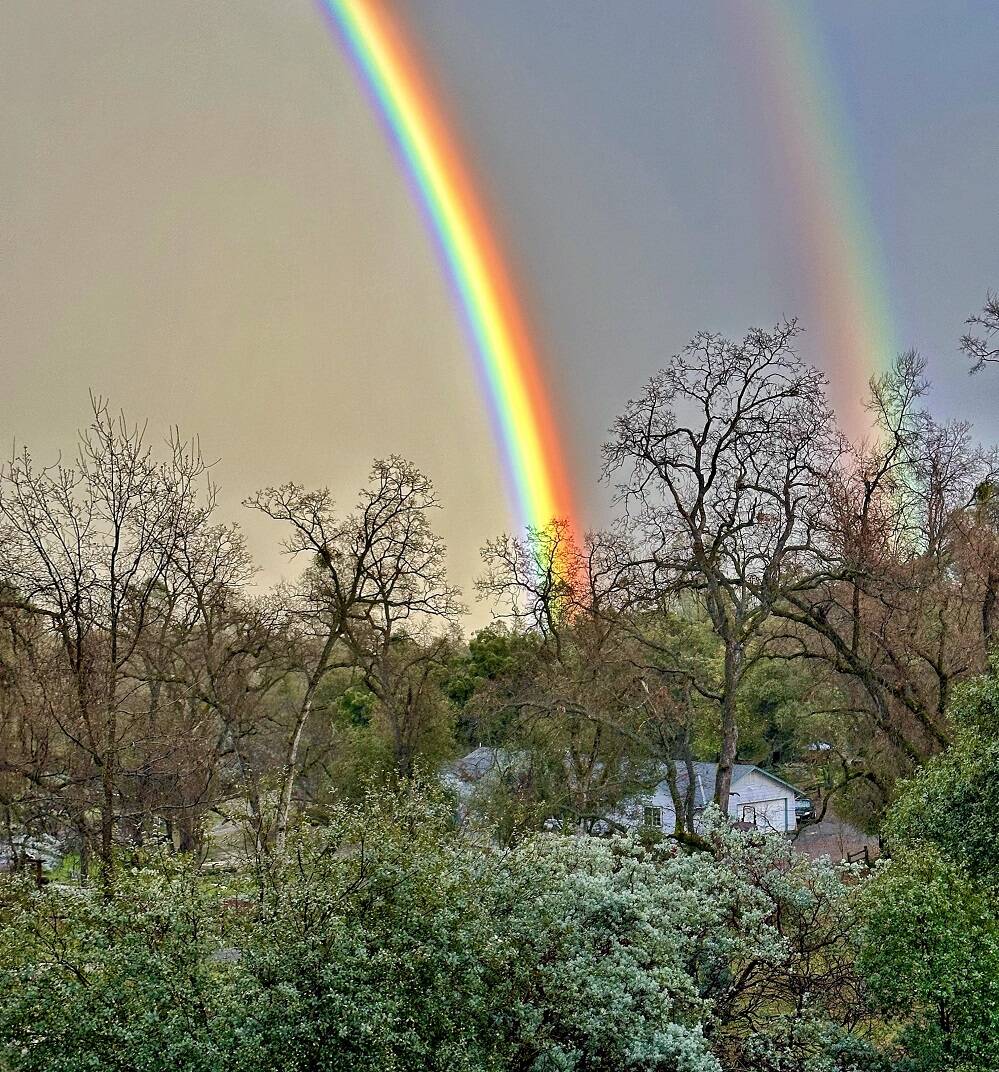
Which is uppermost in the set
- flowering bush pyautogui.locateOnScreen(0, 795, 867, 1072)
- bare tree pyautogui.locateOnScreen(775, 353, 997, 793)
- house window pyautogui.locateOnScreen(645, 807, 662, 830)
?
bare tree pyautogui.locateOnScreen(775, 353, 997, 793)

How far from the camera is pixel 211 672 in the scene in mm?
20750

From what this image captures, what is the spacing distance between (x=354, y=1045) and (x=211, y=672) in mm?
15595

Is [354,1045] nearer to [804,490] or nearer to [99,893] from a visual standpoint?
[99,893]

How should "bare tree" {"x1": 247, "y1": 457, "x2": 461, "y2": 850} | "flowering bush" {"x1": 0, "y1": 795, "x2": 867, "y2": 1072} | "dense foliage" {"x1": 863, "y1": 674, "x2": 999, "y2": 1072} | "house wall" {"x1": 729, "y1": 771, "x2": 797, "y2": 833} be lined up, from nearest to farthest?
"flowering bush" {"x1": 0, "y1": 795, "x2": 867, "y2": 1072}
"dense foliage" {"x1": 863, "y1": 674, "x2": 999, "y2": 1072}
"bare tree" {"x1": 247, "y1": 457, "x2": 461, "y2": 850}
"house wall" {"x1": 729, "y1": 771, "x2": 797, "y2": 833}

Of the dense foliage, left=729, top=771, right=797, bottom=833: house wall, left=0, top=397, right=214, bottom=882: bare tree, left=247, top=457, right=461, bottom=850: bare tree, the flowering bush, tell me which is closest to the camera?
the flowering bush

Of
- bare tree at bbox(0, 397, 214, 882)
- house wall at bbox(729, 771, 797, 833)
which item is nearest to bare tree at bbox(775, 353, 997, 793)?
bare tree at bbox(0, 397, 214, 882)

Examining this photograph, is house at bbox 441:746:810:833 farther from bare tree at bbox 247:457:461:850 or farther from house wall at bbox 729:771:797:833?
bare tree at bbox 247:457:461:850

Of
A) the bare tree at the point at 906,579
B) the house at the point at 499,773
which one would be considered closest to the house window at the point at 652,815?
the house at the point at 499,773

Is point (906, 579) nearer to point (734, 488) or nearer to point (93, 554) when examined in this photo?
point (734, 488)

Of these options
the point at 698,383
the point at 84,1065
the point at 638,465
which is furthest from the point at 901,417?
the point at 84,1065

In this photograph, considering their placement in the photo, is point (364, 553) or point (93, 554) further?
point (364, 553)

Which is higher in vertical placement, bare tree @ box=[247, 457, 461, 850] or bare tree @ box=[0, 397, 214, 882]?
bare tree @ box=[247, 457, 461, 850]

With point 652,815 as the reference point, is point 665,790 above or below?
above

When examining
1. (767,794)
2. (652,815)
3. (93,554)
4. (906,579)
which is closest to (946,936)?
(906,579)
